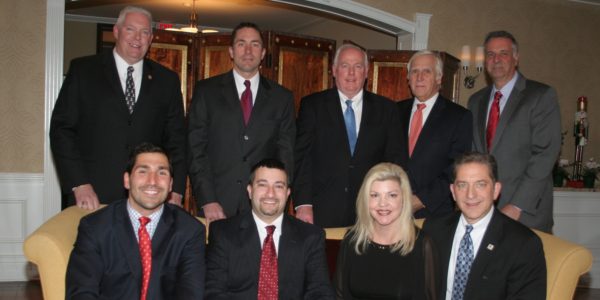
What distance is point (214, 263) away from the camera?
103 inches

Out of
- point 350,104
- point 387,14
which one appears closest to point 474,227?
point 350,104

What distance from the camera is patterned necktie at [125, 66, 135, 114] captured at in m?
3.18

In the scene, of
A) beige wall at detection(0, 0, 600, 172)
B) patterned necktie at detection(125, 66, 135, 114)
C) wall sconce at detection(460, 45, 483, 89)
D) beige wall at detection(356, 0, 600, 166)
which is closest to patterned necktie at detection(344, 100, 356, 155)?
patterned necktie at detection(125, 66, 135, 114)

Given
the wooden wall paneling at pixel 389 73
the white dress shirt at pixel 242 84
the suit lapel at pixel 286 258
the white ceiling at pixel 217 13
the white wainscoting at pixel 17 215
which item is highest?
the white ceiling at pixel 217 13

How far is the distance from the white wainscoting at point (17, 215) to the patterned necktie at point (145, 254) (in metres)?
2.68

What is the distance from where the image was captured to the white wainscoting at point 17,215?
4801 millimetres

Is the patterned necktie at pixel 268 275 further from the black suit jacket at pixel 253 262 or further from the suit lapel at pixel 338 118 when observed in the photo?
the suit lapel at pixel 338 118

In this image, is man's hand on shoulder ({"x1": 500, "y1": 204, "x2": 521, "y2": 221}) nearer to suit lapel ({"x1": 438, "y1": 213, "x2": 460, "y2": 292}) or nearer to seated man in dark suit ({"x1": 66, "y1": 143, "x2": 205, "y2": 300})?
suit lapel ({"x1": 438, "y1": 213, "x2": 460, "y2": 292})

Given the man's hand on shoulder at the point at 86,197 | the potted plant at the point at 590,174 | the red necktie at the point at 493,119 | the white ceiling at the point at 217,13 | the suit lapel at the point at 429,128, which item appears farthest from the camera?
the white ceiling at the point at 217,13

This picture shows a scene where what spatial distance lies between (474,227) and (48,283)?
178cm

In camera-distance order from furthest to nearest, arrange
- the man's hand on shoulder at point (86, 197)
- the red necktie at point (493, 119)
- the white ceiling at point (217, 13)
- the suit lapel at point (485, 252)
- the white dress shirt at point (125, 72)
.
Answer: the white ceiling at point (217, 13), the red necktie at point (493, 119), the white dress shirt at point (125, 72), the man's hand on shoulder at point (86, 197), the suit lapel at point (485, 252)

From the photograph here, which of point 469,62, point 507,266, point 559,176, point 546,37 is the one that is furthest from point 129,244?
point 546,37

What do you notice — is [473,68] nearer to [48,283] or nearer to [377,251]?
[377,251]

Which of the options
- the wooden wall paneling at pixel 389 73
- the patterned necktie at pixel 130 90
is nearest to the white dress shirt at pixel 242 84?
the patterned necktie at pixel 130 90
